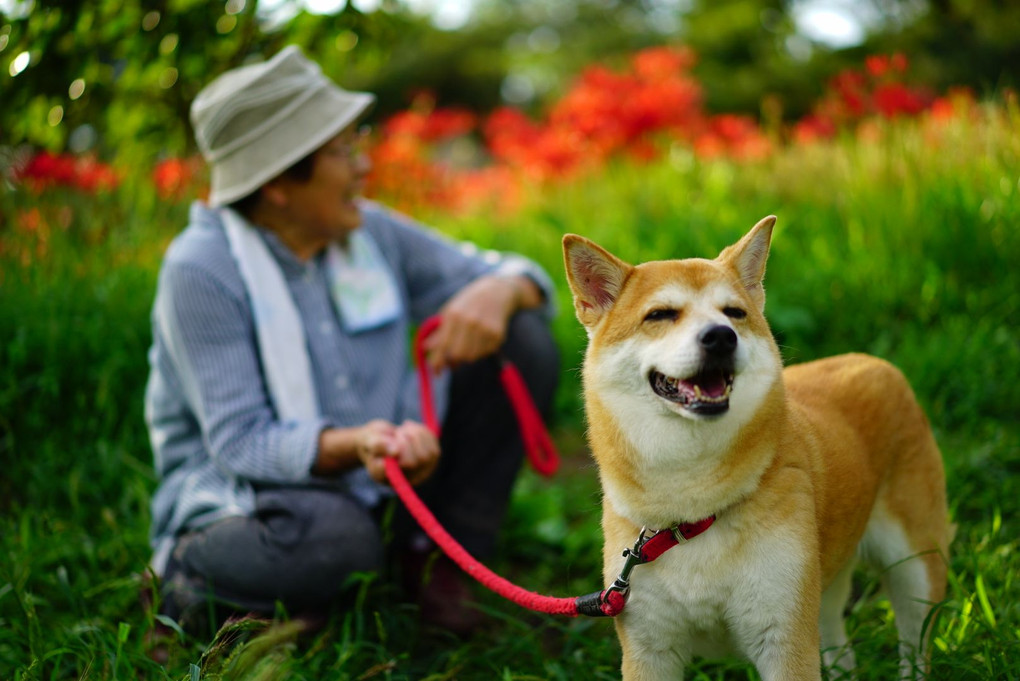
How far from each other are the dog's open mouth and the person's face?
145cm

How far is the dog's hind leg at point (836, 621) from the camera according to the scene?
2186 millimetres

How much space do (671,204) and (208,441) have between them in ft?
11.5

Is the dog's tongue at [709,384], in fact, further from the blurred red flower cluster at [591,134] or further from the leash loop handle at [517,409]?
the blurred red flower cluster at [591,134]

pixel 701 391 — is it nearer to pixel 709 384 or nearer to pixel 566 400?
pixel 709 384

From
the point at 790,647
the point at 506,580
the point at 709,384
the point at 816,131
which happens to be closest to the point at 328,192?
the point at 506,580

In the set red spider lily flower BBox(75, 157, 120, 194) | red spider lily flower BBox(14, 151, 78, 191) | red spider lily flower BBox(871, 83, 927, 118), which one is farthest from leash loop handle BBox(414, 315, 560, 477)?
red spider lily flower BBox(871, 83, 927, 118)

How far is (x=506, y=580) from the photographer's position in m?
2.31

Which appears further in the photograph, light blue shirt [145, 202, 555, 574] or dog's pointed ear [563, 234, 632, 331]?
light blue shirt [145, 202, 555, 574]

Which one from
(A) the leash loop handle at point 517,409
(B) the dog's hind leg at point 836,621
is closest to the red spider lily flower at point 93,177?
(A) the leash loop handle at point 517,409

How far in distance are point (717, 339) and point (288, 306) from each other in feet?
5.06

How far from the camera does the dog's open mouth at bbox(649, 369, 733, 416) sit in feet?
5.36

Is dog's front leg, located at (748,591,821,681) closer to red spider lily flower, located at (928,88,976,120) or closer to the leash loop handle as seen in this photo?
the leash loop handle

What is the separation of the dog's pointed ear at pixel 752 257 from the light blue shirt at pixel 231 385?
1249mm

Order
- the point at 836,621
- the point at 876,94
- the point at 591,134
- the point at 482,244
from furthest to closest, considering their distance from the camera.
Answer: the point at 591,134
the point at 482,244
the point at 876,94
the point at 836,621
